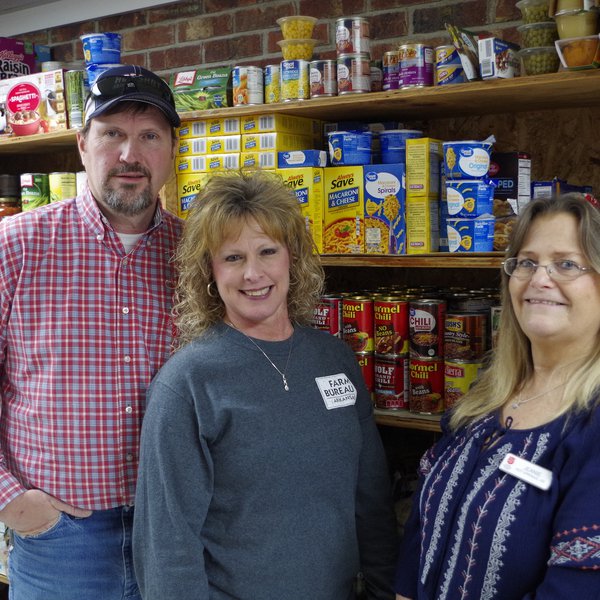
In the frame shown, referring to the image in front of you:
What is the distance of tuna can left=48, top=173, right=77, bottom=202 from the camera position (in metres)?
2.84

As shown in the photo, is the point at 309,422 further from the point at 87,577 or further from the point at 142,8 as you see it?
the point at 142,8

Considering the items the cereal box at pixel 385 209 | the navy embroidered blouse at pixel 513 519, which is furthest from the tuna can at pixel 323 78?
the navy embroidered blouse at pixel 513 519

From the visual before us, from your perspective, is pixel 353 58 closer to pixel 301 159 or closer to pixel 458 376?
pixel 301 159

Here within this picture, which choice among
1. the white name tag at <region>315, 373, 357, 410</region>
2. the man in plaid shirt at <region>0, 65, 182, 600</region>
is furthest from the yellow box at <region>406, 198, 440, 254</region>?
the man in plaid shirt at <region>0, 65, 182, 600</region>

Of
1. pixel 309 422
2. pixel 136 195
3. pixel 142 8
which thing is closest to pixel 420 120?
pixel 136 195

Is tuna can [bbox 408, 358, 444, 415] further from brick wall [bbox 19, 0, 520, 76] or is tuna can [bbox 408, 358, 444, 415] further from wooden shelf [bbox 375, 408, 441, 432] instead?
brick wall [bbox 19, 0, 520, 76]

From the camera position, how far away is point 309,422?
166 cm

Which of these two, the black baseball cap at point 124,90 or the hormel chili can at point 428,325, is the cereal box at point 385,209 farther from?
the black baseball cap at point 124,90

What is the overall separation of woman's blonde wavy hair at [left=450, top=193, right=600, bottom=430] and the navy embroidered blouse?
0.05 meters

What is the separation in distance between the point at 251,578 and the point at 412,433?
1164 millimetres

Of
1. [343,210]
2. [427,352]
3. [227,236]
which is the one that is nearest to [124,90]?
[227,236]

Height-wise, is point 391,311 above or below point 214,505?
above

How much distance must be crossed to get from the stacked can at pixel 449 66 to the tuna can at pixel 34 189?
1630 mm

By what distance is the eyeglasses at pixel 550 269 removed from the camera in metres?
1.42
